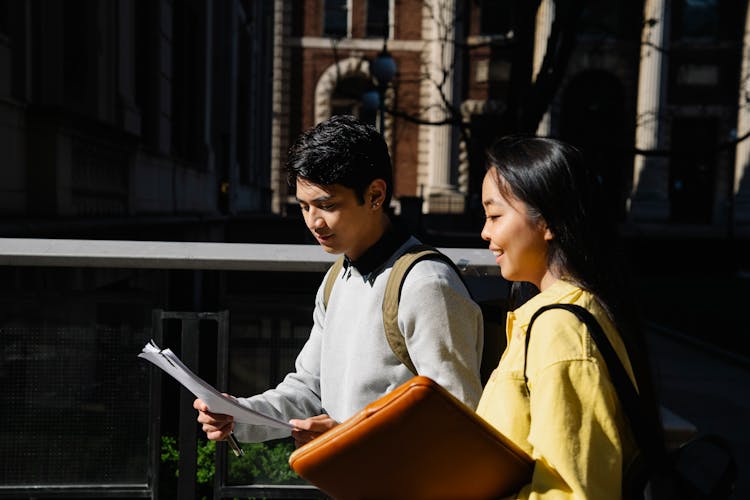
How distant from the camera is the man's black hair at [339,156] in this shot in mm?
2039

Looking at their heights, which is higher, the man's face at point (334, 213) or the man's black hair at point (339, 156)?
the man's black hair at point (339, 156)

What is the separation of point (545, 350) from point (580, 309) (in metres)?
0.10

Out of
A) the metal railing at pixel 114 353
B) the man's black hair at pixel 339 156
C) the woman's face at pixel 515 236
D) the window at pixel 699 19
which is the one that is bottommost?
the metal railing at pixel 114 353

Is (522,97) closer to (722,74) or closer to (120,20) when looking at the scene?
(120,20)

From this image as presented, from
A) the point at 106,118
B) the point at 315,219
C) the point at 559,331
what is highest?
the point at 106,118

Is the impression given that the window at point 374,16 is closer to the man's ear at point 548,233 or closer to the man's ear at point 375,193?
the man's ear at point 375,193

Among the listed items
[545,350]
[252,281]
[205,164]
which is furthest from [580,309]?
[205,164]

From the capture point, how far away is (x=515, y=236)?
155cm

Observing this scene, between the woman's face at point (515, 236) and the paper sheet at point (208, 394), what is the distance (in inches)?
24.7

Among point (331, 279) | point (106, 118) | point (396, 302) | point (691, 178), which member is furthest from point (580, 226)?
point (691, 178)

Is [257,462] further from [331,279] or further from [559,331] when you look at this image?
[559,331]

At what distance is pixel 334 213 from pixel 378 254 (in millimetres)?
157

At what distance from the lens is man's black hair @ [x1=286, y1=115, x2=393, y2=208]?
2039 millimetres

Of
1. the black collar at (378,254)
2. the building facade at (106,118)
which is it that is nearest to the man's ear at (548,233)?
the black collar at (378,254)
